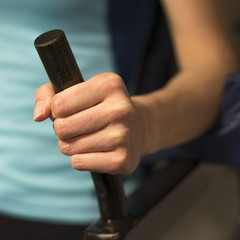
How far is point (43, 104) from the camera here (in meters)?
0.28

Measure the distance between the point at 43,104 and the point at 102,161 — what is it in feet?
0.18

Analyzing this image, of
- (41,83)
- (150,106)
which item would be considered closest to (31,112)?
(41,83)

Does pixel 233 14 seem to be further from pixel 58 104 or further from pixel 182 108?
pixel 58 104

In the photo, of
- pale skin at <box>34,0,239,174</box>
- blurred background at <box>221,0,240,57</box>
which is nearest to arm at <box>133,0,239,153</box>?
pale skin at <box>34,0,239,174</box>

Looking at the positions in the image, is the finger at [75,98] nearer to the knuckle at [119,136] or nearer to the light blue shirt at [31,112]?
the knuckle at [119,136]

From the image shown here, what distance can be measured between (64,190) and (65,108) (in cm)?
22

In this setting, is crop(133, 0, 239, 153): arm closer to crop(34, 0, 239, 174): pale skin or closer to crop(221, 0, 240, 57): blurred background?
crop(34, 0, 239, 174): pale skin

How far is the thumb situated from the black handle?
0.02 metres

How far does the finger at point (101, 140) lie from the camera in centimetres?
28

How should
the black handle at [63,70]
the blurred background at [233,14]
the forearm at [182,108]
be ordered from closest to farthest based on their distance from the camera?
the black handle at [63,70] → the forearm at [182,108] → the blurred background at [233,14]

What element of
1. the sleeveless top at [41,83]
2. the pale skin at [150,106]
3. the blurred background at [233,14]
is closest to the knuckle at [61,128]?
the pale skin at [150,106]

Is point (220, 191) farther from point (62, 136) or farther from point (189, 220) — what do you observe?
point (62, 136)

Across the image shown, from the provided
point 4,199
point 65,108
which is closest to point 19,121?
point 4,199

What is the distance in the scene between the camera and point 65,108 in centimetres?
26
